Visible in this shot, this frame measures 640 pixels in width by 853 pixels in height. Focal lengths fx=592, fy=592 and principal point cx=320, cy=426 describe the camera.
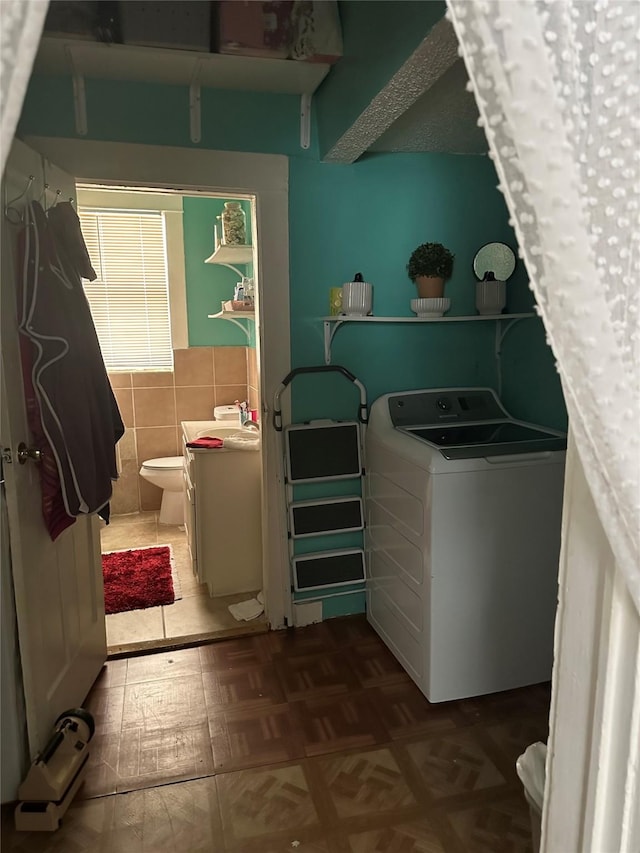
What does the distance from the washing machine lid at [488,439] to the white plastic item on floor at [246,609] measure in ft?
3.69

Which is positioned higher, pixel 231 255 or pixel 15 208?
pixel 231 255

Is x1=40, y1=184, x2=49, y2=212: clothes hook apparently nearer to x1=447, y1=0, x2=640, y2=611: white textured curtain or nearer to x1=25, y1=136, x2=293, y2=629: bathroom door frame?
x1=25, y1=136, x2=293, y2=629: bathroom door frame

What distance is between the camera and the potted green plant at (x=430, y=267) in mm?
2490

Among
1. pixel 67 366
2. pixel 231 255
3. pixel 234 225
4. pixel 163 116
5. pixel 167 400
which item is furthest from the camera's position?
pixel 167 400

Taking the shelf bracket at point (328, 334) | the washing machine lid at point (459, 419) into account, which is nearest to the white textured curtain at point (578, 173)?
the washing machine lid at point (459, 419)

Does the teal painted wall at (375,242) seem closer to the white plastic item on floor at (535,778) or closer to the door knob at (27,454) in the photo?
the door knob at (27,454)

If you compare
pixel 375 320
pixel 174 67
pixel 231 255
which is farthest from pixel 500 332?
pixel 231 255

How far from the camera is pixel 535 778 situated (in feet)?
3.55

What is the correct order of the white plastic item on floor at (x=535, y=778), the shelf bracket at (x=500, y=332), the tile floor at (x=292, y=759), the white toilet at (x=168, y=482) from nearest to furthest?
the white plastic item on floor at (x=535, y=778) < the tile floor at (x=292, y=759) < the shelf bracket at (x=500, y=332) < the white toilet at (x=168, y=482)

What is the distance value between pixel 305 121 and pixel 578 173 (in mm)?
2071

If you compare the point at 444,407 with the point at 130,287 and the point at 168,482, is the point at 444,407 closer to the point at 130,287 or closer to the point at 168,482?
the point at 168,482

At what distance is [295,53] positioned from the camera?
1937 millimetres

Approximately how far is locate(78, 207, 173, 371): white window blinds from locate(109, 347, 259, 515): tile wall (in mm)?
131

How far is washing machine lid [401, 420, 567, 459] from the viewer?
2006 millimetres
